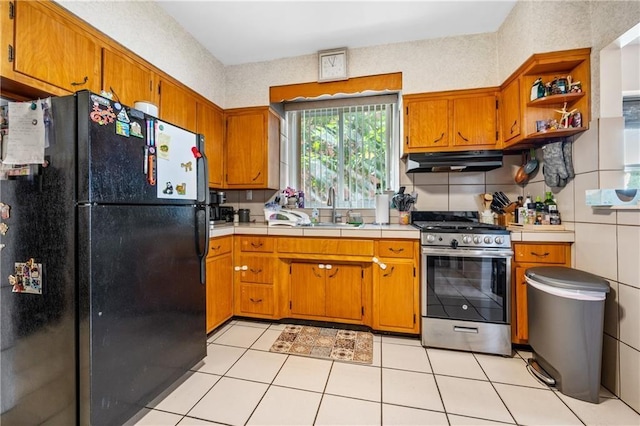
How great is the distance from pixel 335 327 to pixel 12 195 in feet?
7.49

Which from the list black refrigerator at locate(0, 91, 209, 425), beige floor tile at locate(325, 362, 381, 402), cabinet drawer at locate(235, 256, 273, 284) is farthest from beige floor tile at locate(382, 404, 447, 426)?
cabinet drawer at locate(235, 256, 273, 284)

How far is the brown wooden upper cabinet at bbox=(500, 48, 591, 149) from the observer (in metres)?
1.89

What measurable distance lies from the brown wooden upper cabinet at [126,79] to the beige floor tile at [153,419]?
6.33 ft

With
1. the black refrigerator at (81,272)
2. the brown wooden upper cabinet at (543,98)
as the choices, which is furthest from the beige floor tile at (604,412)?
the black refrigerator at (81,272)

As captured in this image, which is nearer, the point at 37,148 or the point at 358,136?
the point at 37,148

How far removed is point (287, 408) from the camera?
152 cm

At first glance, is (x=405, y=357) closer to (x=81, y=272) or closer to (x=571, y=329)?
(x=571, y=329)

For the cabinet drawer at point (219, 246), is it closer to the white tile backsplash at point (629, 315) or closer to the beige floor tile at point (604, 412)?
the beige floor tile at point (604, 412)

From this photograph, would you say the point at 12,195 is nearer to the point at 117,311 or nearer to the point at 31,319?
the point at 31,319

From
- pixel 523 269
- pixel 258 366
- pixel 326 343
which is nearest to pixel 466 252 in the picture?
pixel 523 269

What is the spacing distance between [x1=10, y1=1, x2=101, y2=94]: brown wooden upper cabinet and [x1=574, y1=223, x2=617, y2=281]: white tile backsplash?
3274 millimetres

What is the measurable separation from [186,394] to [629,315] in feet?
8.43

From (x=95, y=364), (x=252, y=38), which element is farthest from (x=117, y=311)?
(x=252, y=38)

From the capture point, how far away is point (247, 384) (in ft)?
5.65
